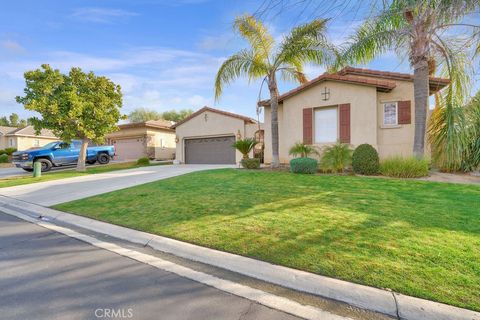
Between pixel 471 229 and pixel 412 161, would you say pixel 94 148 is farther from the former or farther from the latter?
pixel 471 229

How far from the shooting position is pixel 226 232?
14.6 ft

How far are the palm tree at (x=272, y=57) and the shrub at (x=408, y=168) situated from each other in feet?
15.0

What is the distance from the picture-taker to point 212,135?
1797 centimetres

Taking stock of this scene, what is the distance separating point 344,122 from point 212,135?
9.16 m

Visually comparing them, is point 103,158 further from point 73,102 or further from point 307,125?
point 307,125

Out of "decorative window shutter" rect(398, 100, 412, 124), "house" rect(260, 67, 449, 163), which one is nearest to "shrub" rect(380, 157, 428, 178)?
"house" rect(260, 67, 449, 163)

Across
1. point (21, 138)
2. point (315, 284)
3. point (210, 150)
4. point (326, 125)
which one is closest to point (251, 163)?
point (326, 125)

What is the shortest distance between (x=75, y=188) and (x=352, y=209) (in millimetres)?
9894

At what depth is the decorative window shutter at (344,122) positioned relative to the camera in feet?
38.2

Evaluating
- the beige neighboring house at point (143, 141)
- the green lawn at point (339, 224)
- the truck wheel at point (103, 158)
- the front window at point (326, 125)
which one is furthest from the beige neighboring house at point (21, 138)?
the green lawn at point (339, 224)

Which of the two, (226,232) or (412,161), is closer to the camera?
(226,232)

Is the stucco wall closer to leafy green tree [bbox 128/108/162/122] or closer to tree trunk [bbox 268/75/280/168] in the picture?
tree trunk [bbox 268/75/280/168]

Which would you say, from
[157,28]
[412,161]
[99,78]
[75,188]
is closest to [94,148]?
[99,78]

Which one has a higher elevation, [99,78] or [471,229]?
[99,78]
